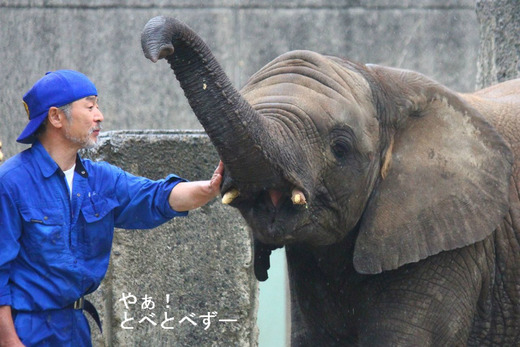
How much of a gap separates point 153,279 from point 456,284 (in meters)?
1.82

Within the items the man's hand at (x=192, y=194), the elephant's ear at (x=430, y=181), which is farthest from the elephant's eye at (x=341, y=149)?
the man's hand at (x=192, y=194)

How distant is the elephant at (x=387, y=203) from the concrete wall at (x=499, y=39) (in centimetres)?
195

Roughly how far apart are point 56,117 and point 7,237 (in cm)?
48

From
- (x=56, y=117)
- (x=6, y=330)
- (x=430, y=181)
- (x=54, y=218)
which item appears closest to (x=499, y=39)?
(x=430, y=181)

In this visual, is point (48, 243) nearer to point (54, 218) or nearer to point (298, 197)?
point (54, 218)

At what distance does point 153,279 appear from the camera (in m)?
5.85

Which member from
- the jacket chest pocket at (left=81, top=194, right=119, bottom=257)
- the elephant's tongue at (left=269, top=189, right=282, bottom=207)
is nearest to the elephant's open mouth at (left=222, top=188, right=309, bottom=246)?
the elephant's tongue at (left=269, top=189, right=282, bottom=207)

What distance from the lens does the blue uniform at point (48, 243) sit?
4.19 metres

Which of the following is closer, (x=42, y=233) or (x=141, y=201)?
(x=42, y=233)

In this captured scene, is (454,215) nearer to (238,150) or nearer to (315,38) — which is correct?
(238,150)

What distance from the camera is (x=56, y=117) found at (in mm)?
4309

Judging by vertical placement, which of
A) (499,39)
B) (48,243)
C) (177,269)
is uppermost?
(499,39)

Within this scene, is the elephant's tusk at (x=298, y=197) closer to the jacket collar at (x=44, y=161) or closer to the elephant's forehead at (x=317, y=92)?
the elephant's forehead at (x=317, y=92)

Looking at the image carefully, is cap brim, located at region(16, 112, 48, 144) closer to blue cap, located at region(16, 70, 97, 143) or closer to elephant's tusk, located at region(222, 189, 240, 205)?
blue cap, located at region(16, 70, 97, 143)
